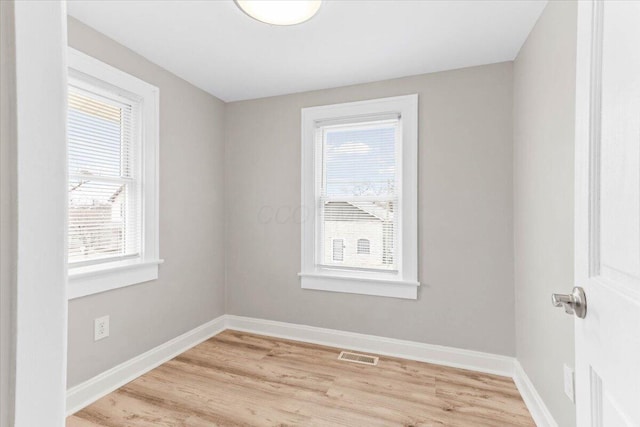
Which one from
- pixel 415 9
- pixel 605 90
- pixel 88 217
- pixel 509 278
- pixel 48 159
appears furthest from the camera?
pixel 509 278

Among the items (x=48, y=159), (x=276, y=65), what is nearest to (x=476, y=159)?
(x=276, y=65)

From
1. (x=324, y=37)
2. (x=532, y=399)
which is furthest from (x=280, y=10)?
(x=532, y=399)

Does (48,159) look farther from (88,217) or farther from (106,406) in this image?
(106,406)

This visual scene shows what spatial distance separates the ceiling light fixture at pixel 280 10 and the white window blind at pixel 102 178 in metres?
1.18

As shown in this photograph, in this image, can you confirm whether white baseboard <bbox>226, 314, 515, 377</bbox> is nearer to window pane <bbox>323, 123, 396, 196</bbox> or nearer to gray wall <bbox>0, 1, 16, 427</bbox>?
window pane <bbox>323, 123, 396, 196</bbox>

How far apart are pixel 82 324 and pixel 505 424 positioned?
100 inches

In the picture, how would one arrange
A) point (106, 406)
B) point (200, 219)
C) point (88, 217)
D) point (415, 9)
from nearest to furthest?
point (415, 9) → point (106, 406) → point (88, 217) → point (200, 219)

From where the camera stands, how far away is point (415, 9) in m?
1.79

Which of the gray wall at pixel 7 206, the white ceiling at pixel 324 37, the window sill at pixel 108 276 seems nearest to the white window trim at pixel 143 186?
the window sill at pixel 108 276

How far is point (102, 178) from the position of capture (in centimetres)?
210

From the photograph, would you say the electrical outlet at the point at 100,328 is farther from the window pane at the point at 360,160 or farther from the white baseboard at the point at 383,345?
the window pane at the point at 360,160

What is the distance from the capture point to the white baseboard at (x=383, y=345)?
238 centimetres

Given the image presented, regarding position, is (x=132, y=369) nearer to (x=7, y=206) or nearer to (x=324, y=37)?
(x=7, y=206)

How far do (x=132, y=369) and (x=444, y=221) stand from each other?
253cm
